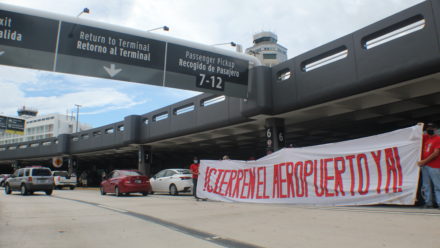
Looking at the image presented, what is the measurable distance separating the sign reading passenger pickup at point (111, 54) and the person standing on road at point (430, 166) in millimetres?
7113

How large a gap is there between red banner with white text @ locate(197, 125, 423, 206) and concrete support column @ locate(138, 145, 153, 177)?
1532 cm

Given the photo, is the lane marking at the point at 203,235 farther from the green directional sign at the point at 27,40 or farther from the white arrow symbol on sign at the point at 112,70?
the green directional sign at the point at 27,40

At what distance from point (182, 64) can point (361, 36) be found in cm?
612

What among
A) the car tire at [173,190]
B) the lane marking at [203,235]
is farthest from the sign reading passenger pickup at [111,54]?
the car tire at [173,190]

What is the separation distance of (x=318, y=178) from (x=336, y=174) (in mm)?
553

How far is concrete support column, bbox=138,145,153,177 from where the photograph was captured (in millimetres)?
26752

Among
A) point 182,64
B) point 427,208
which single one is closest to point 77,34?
point 182,64

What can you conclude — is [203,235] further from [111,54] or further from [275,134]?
[275,134]

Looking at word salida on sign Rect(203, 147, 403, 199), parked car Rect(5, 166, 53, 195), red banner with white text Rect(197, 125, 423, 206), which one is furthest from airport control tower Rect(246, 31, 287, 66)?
red banner with white text Rect(197, 125, 423, 206)

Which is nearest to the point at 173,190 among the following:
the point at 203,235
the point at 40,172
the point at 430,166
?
the point at 40,172

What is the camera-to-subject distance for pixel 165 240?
17.3 feet

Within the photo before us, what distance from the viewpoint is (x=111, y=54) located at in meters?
10.5

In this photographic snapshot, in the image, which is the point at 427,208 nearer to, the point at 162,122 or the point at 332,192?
the point at 332,192

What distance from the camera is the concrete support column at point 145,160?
87.8 ft
